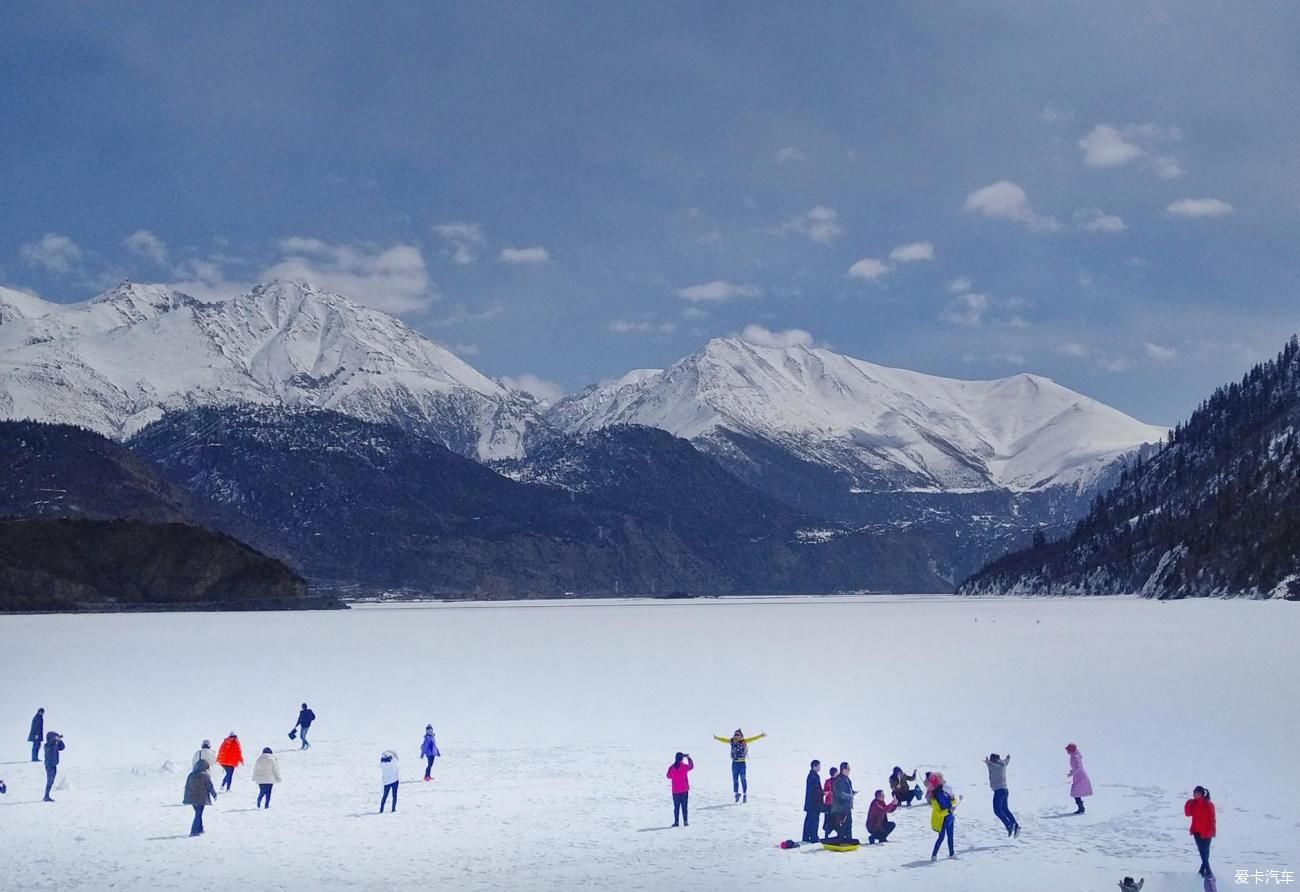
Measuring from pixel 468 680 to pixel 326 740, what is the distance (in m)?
23.7

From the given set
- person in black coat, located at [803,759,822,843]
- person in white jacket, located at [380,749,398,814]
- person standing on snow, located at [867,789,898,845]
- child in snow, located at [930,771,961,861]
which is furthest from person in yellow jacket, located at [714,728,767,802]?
person in white jacket, located at [380,749,398,814]

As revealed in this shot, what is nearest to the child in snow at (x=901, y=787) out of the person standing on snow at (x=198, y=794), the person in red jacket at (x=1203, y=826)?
the person in red jacket at (x=1203, y=826)

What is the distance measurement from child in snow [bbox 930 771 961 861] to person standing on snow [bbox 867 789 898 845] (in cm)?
147

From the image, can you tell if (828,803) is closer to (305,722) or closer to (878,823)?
(878,823)

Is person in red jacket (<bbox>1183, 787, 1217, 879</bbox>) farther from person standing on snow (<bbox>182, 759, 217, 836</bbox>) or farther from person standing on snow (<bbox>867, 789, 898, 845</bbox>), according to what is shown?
person standing on snow (<bbox>182, 759, 217, 836</bbox>)

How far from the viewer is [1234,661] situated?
67.1 meters

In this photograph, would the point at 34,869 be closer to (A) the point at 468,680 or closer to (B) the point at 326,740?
(B) the point at 326,740

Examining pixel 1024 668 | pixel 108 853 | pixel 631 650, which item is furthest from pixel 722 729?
pixel 631 650

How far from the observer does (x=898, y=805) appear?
2902 centimetres

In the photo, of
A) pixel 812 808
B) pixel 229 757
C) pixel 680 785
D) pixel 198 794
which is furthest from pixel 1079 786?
pixel 229 757

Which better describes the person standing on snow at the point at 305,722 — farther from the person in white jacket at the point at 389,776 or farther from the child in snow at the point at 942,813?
the child in snow at the point at 942,813

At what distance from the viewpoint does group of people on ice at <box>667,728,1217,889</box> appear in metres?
23.6

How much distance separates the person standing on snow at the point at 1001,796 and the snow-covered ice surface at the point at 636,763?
0.63 m

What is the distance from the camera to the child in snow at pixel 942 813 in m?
25.6
